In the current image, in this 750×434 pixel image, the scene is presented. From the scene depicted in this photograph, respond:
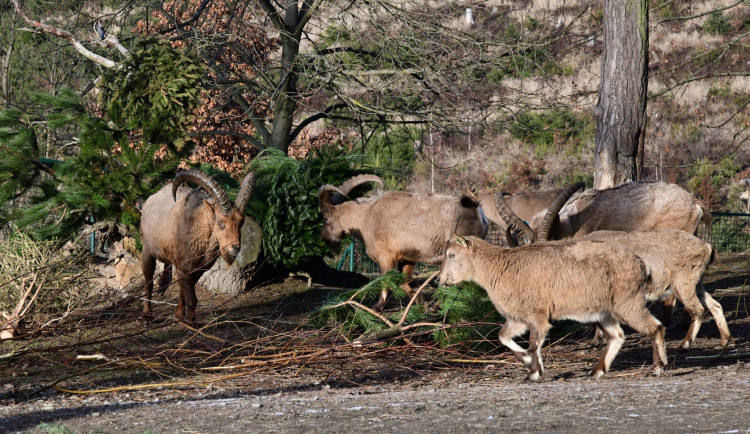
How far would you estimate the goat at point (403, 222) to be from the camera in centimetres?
1234

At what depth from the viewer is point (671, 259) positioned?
30.3 feet

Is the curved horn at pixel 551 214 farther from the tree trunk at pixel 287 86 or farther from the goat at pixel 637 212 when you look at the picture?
the tree trunk at pixel 287 86

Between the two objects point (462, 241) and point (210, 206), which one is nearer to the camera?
point (462, 241)

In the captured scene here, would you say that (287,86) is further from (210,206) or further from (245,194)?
(210,206)

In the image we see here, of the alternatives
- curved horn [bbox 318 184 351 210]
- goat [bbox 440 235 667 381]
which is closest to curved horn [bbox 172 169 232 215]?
curved horn [bbox 318 184 351 210]

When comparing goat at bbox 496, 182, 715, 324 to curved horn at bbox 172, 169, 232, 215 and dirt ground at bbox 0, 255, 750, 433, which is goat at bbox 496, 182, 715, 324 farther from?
curved horn at bbox 172, 169, 232, 215

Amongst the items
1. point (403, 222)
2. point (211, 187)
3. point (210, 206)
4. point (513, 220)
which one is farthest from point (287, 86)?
point (513, 220)

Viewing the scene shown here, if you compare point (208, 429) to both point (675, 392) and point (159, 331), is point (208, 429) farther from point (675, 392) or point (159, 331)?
point (159, 331)

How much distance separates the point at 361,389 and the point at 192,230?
13.0 feet

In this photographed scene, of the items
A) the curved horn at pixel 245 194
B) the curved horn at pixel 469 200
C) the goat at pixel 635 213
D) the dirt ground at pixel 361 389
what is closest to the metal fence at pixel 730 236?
the goat at pixel 635 213

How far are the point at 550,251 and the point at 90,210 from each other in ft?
23.4

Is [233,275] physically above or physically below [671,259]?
below

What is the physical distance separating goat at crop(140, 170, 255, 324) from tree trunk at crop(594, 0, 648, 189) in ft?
18.0

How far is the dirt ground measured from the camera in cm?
595
